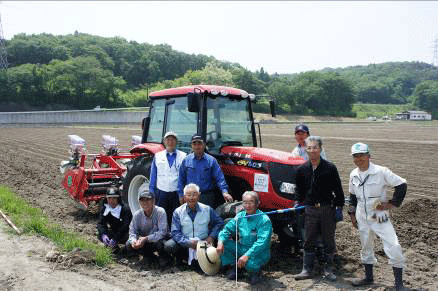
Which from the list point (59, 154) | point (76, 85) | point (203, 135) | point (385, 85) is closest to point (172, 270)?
point (203, 135)

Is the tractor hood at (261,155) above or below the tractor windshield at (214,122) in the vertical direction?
below

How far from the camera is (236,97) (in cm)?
669

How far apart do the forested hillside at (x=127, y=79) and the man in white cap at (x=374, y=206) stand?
39.8m

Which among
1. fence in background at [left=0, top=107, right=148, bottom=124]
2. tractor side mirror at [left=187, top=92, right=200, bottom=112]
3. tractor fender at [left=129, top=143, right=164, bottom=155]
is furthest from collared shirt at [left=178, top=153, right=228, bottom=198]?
fence in background at [left=0, top=107, right=148, bottom=124]

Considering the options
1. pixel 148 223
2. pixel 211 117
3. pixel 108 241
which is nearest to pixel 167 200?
pixel 148 223

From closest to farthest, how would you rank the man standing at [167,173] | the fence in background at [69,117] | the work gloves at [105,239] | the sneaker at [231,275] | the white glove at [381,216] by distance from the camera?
1. the white glove at [381,216]
2. the sneaker at [231,275]
3. the man standing at [167,173]
4. the work gloves at [105,239]
5. the fence in background at [69,117]

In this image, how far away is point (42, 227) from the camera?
22.4 ft

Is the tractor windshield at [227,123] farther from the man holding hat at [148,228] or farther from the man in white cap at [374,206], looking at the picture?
the man in white cap at [374,206]

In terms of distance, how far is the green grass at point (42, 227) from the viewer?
581 cm

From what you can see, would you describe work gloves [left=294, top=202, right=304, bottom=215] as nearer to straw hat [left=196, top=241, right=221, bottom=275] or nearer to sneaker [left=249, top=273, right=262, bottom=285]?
sneaker [left=249, top=273, right=262, bottom=285]

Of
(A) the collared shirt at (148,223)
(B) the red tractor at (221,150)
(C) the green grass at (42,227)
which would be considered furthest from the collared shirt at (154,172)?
(C) the green grass at (42,227)

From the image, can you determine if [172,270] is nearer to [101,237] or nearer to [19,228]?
[101,237]

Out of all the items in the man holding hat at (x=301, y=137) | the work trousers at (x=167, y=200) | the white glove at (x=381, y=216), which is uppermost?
the man holding hat at (x=301, y=137)

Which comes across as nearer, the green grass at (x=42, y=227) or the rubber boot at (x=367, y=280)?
the rubber boot at (x=367, y=280)
